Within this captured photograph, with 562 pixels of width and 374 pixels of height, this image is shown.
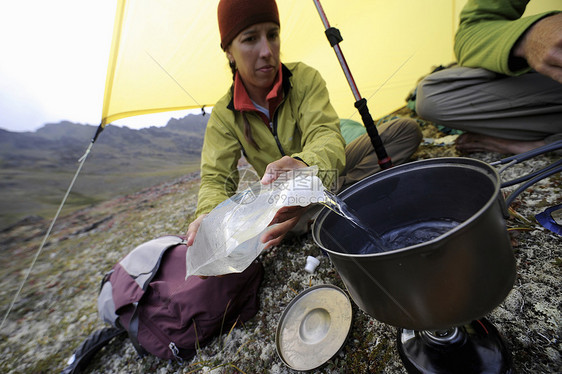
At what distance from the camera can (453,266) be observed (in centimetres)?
59

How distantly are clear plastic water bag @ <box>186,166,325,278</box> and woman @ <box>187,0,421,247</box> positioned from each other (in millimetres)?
284

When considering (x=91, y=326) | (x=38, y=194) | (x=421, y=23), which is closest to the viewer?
(x=91, y=326)

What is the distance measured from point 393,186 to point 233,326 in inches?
53.3

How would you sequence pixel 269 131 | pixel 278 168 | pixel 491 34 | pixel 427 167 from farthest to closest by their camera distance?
→ pixel 269 131
pixel 491 34
pixel 278 168
pixel 427 167

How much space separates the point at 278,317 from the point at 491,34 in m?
2.18

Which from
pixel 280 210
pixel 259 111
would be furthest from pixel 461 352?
pixel 259 111

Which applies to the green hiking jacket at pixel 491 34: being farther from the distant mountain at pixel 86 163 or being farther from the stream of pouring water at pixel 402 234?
the distant mountain at pixel 86 163

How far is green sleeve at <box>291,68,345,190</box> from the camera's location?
4.17 feet

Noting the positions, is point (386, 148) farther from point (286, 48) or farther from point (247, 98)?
point (286, 48)

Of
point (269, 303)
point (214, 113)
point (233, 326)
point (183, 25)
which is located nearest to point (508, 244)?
point (269, 303)

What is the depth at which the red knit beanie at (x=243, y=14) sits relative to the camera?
1.56 meters

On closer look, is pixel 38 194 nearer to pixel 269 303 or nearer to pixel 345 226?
pixel 269 303

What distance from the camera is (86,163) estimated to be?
13047mm

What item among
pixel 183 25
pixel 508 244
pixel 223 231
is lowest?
pixel 508 244
